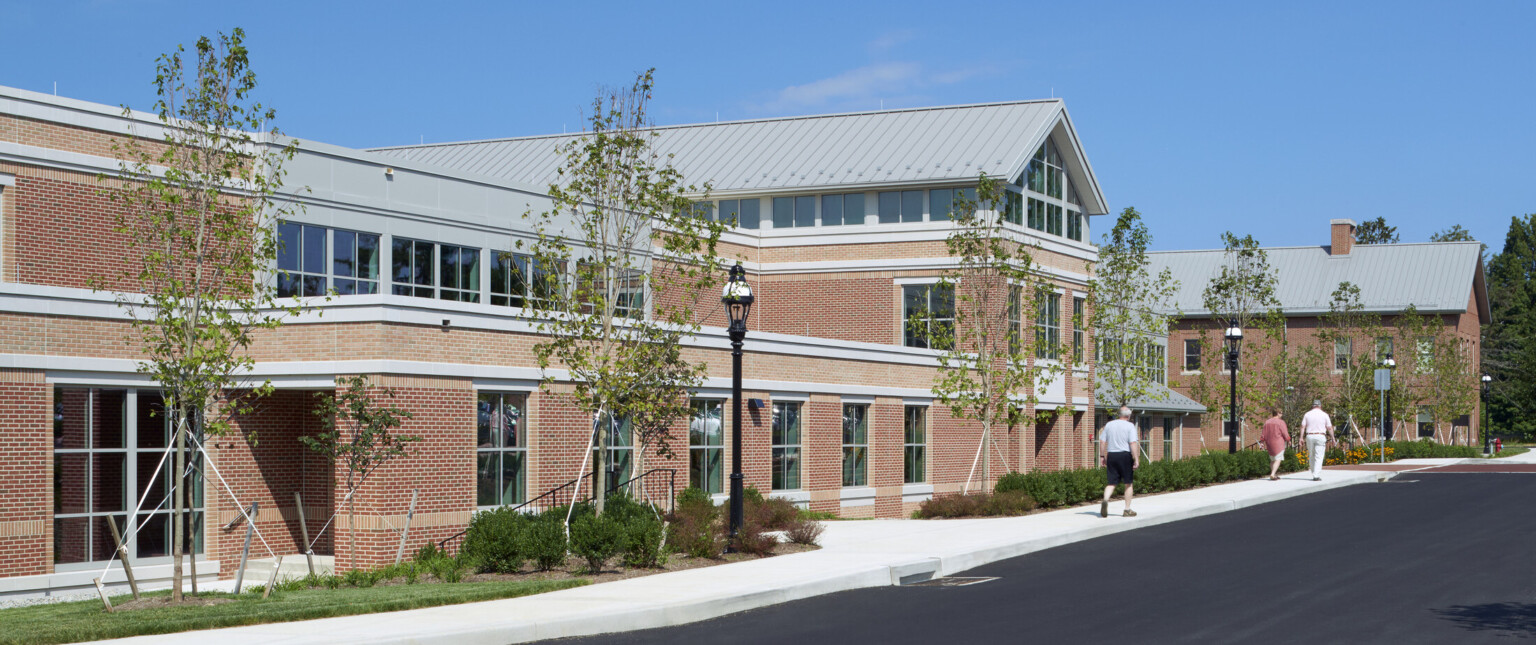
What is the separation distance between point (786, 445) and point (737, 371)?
9311mm

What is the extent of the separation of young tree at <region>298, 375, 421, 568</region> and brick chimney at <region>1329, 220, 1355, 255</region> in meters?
60.9

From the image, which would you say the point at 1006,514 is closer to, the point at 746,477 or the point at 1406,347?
the point at 746,477

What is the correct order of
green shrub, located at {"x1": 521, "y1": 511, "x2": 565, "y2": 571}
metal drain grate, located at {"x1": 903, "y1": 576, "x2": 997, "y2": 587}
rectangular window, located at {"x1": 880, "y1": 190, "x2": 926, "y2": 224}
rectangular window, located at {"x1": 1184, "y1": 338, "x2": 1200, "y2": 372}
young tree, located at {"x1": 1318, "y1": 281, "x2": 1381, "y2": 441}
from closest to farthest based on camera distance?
metal drain grate, located at {"x1": 903, "y1": 576, "x2": 997, "y2": 587}, green shrub, located at {"x1": 521, "y1": 511, "x2": 565, "y2": 571}, rectangular window, located at {"x1": 880, "y1": 190, "x2": 926, "y2": 224}, young tree, located at {"x1": 1318, "y1": 281, "x2": 1381, "y2": 441}, rectangular window, located at {"x1": 1184, "y1": 338, "x2": 1200, "y2": 372}

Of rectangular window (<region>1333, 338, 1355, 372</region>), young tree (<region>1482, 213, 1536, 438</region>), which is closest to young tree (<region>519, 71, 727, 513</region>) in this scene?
rectangular window (<region>1333, 338, 1355, 372</region>)

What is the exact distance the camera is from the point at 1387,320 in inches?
2687

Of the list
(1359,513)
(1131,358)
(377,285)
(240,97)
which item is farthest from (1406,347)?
(240,97)

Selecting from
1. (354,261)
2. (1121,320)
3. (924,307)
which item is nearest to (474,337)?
(354,261)

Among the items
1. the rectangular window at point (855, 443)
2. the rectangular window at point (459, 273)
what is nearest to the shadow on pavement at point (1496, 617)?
the rectangular window at point (855, 443)

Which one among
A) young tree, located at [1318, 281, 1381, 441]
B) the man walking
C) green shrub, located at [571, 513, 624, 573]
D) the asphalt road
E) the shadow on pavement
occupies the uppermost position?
young tree, located at [1318, 281, 1381, 441]

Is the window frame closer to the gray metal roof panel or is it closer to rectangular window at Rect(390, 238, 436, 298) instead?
rectangular window at Rect(390, 238, 436, 298)

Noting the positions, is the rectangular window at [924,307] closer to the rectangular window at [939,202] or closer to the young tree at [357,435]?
the rectangular window at [939,202]

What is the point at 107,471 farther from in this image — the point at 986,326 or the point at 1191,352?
the point at 1191,352

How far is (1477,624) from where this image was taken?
41.6 ft

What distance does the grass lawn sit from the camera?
41.0 feet
